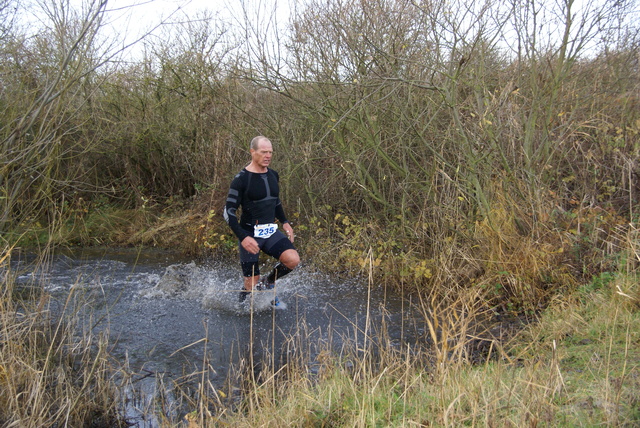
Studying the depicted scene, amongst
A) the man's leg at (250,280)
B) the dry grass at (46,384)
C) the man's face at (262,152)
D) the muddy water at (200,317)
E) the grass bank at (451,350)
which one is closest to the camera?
the grass bank at (451,350)

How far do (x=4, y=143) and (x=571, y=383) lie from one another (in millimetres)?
5023

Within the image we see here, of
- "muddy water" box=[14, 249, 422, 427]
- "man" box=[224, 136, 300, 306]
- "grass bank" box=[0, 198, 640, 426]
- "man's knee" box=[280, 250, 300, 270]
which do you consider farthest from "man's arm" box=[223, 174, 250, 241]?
"grass bank" box=[0, 198, 640, 426]

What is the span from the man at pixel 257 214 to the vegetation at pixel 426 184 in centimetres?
104

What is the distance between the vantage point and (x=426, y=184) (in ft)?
26.3

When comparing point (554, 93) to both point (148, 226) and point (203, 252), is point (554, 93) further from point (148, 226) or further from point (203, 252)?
point (148, 226)

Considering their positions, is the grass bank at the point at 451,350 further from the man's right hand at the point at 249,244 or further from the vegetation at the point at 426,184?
the man's right hand at the point at 249,244

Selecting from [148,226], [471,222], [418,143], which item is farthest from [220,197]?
[471,222]

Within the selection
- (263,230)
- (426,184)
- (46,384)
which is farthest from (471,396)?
(426,184)

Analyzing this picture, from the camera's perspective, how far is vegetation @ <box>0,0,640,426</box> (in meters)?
3.62

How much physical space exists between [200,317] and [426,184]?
12.0ft

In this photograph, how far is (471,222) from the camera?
7.06 metres

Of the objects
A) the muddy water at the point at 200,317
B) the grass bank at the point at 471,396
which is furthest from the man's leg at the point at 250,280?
the grass bank at the point at 471,396

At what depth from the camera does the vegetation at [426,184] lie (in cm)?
362

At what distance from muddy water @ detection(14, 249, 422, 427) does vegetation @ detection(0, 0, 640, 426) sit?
0.38 meters
